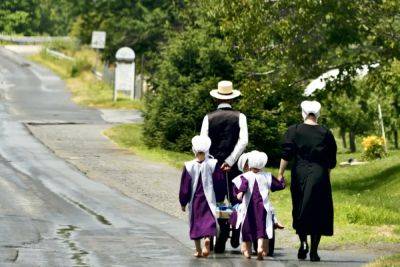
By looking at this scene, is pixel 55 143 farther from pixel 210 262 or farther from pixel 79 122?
pixel 210 262

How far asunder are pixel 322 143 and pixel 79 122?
24970 millimetres

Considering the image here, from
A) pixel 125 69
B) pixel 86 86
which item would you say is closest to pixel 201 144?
pixel 125 69

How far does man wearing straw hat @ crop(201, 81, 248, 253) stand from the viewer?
14.4m

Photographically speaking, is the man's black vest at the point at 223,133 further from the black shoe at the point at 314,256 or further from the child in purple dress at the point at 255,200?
the black shoe at the point at 314,256

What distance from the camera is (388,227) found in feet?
55.7

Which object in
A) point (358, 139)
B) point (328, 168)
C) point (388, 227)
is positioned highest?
point (328, 168)

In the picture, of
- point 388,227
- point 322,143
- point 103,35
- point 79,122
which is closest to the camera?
point 322,143

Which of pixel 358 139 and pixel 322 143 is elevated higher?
pixel 322 143

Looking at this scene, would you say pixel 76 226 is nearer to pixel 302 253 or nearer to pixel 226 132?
pixel 226 132

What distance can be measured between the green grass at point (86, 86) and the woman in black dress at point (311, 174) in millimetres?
29156

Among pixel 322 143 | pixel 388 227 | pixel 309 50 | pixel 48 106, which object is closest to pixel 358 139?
pixel 48 106

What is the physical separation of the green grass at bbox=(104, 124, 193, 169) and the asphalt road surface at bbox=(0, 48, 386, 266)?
2.69m

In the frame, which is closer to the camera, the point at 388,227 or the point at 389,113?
the point at 388,227

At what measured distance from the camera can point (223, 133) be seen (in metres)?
14.6
